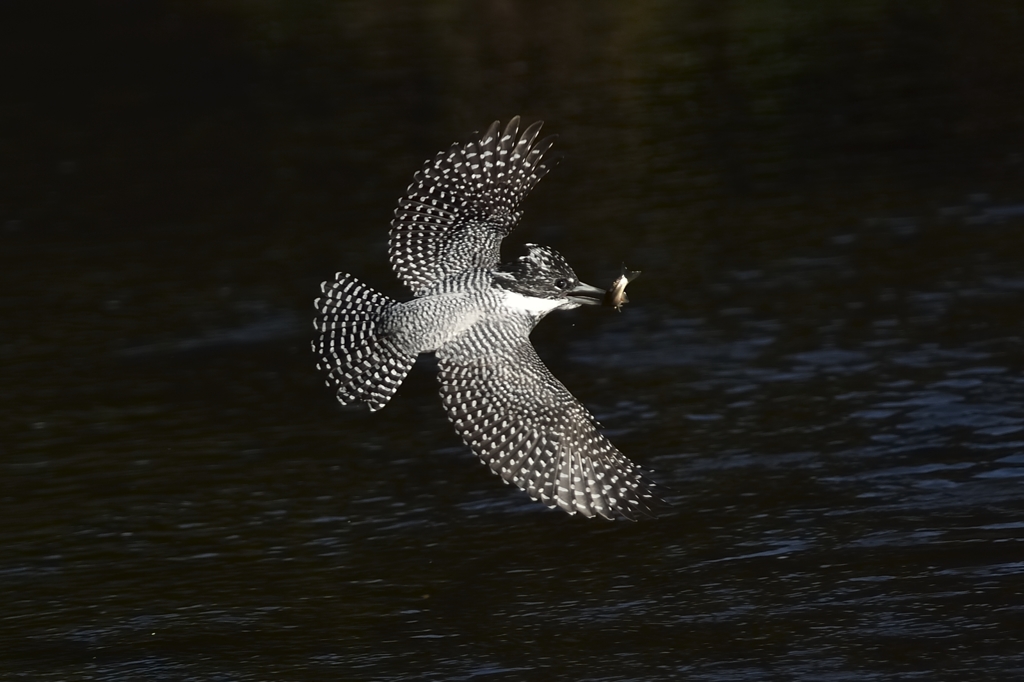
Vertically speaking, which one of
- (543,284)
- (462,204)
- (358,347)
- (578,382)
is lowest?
(578,382)

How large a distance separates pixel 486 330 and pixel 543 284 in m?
0.32

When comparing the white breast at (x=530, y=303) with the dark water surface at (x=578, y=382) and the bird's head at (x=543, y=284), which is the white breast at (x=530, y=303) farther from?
the dark water surface at (x=578, y=382)

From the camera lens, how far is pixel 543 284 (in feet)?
21.6

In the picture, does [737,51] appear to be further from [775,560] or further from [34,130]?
[775,560]

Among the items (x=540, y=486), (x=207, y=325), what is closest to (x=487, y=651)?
(x=540, y=486)

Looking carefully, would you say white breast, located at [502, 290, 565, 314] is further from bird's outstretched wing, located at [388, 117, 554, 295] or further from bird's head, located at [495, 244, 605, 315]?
bird's outstretched wing, located at [388, 117, 554, 295]

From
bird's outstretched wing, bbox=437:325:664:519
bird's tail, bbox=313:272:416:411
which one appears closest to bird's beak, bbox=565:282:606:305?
bird's outstretched wing, bbox=437:325:664:519

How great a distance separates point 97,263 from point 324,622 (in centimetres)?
666

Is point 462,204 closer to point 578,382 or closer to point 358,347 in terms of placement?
point 358,347

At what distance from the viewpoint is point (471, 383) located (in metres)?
6.72

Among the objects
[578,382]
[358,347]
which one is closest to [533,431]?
[358,347]

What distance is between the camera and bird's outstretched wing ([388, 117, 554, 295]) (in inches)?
276

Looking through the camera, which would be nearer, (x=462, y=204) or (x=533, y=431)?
(x=533, y=431)

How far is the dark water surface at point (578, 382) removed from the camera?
7.90 metres
